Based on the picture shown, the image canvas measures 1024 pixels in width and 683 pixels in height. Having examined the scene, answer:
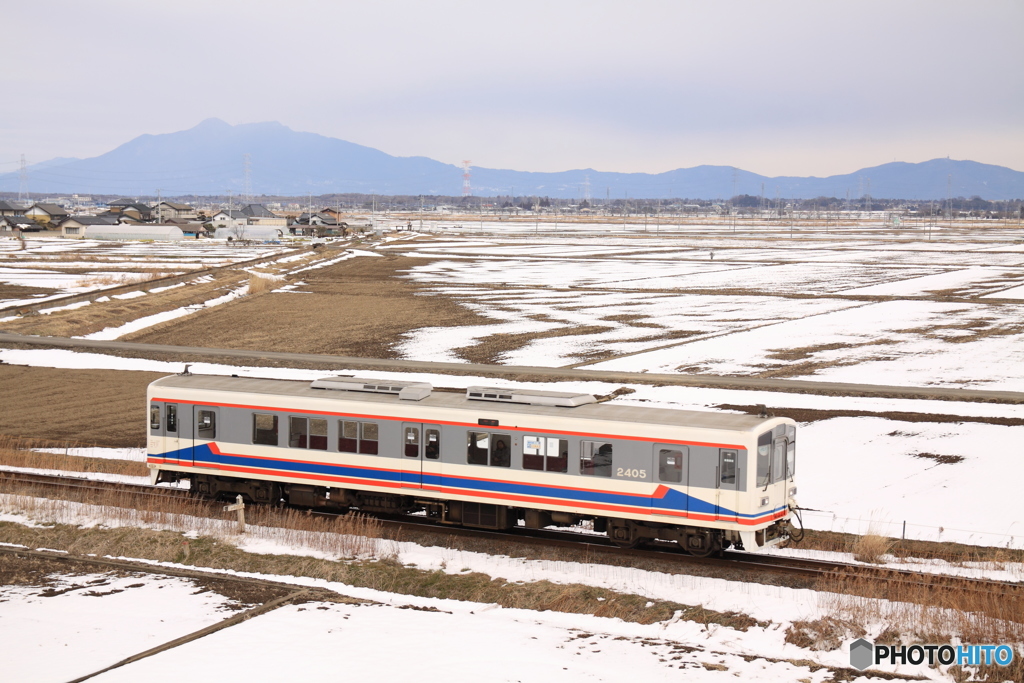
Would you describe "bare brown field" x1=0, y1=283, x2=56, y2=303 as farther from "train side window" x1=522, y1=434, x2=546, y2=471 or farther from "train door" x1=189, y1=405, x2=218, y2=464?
"train side window" x1=522, y1=434, x2=546, y2=471

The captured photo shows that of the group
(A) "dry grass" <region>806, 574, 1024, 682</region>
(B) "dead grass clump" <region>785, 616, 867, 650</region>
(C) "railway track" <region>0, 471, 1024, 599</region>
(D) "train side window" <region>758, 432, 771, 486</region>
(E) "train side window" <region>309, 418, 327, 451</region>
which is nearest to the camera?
(A) "dry grass" <region>806, 574, 1024, 682</region>

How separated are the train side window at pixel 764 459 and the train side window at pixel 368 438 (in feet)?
28.9

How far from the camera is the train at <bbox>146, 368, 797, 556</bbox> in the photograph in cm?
2014

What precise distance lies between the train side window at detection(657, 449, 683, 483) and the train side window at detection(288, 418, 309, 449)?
8.69 metres

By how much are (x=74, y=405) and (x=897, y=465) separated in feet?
108

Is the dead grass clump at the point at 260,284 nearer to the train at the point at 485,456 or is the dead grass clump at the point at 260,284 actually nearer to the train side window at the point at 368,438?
the train at the point at 485,456

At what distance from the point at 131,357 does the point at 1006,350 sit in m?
48.3

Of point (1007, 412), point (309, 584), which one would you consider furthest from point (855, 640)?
point (1007, 412)

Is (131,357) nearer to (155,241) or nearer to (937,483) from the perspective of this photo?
(937,483)

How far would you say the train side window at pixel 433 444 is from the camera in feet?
73.8

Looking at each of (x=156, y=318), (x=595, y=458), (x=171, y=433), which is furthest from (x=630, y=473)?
(x=156, y=318)

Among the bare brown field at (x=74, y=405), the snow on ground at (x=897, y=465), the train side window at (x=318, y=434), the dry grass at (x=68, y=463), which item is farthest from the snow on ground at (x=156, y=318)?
the train side window at (x=318, y=434)

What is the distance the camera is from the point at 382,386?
23953 millimetres

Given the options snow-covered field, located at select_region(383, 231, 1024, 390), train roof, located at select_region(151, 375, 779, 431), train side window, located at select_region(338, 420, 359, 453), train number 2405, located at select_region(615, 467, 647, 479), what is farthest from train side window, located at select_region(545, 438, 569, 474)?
snow-covered field, located at select_region(383, 231, 1024, 390)
